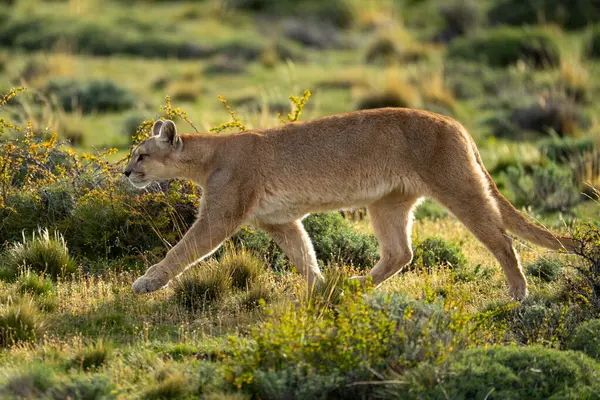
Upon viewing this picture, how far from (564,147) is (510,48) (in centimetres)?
868

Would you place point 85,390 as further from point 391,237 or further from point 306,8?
point 306,8

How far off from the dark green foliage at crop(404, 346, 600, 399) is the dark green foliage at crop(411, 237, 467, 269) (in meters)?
3.31

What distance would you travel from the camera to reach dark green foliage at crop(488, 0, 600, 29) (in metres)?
27.2

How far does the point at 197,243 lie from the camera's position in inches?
327

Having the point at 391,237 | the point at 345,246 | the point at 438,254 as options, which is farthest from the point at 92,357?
the point at 438,254

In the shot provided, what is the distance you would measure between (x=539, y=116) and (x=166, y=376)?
534 inches

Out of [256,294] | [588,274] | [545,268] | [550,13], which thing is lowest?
[550,13]

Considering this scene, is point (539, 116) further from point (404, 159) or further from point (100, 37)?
point (100, 37)

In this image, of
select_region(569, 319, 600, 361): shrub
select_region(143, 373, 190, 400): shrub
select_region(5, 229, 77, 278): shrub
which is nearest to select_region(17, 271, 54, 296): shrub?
select_region(5, 229, 77, 278): shrub

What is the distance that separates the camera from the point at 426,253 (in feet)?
33.1

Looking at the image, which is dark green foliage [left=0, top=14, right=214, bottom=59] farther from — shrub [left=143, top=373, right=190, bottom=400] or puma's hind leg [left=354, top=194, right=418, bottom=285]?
shrub [left=143, top=373, right=190, bottom=400]

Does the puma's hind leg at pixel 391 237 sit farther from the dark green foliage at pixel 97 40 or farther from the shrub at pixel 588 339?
the dark green foliage at pixel 97 40

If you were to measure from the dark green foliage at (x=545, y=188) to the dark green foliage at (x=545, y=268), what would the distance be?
356cm

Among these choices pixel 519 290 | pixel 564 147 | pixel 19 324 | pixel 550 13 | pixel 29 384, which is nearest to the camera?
pixel 29 384
